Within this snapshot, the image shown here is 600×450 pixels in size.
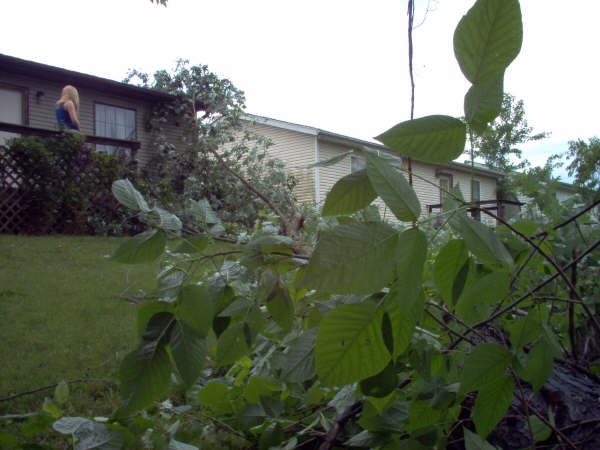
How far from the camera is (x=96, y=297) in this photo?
15.2 feet

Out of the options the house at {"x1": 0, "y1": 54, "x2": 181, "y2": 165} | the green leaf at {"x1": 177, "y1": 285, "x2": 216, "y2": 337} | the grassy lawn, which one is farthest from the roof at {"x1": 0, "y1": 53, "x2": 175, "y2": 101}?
the green leaf at {"x1": 177, "y1": 285, "x2": 216, "y2": 337}

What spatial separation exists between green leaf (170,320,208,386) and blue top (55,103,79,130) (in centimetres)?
1167

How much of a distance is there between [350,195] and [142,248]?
12.2 inches

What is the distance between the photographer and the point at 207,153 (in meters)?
13.1

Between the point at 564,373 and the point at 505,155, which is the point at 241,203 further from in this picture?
the point at 505,155

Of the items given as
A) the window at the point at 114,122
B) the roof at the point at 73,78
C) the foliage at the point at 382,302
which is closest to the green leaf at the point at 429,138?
the foliage at the point at 382,302

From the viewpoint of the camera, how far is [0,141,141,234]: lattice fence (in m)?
9.17

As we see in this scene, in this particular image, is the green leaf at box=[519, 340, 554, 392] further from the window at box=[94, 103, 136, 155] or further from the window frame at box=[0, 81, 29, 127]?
the window at box=[94, 103, 136, 155]

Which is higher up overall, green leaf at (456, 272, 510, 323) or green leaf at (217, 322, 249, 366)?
green leaf at (456, 272, 510, 323)

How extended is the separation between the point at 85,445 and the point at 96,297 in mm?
4344

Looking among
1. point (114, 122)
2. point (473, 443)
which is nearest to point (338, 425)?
point (473, 443)

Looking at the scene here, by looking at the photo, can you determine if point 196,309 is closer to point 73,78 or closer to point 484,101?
point 484,101

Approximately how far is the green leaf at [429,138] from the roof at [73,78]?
14350 millimetres

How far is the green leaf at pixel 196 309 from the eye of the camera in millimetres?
579
